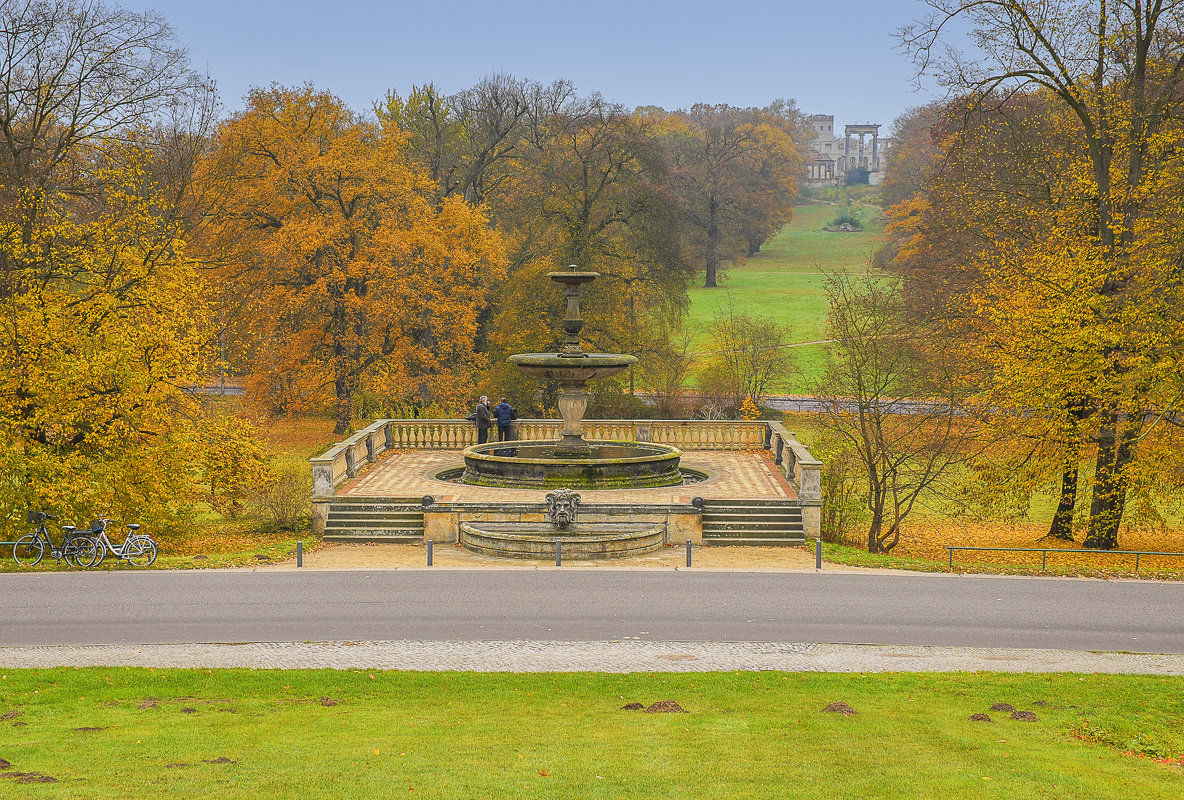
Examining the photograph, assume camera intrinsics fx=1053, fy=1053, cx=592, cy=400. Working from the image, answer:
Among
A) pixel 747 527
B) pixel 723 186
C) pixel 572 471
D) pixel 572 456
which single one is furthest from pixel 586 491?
pixel 723 186

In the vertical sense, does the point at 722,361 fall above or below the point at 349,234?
below

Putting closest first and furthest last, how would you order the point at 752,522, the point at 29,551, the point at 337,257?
the point at 29,551
the point at 752,522
the point at 337,257

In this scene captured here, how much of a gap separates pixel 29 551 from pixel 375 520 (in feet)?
22.7

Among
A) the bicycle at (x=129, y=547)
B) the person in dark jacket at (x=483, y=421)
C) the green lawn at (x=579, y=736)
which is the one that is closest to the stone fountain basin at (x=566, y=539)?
the bicycle at (x=129, y=547)

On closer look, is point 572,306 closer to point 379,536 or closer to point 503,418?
point 503,418

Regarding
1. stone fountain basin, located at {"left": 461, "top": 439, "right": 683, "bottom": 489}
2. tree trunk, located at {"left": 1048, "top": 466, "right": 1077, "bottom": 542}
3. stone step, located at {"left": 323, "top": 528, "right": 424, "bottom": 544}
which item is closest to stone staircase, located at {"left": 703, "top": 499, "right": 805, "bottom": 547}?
stone fountain basin, located at {"left": 461, "top": 439, "right": 683, "bottom": 489}

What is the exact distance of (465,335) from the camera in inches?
1700

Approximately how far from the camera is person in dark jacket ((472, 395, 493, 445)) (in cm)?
2917

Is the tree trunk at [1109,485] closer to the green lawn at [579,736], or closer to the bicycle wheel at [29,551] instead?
the green lawn at [579,736]

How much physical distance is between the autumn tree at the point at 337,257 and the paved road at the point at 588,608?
74.2ft

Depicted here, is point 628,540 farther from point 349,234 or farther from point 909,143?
point 909,143

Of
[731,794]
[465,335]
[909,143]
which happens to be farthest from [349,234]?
[909,143]

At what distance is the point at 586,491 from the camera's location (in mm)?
24734

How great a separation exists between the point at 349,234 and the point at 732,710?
33798 mm
